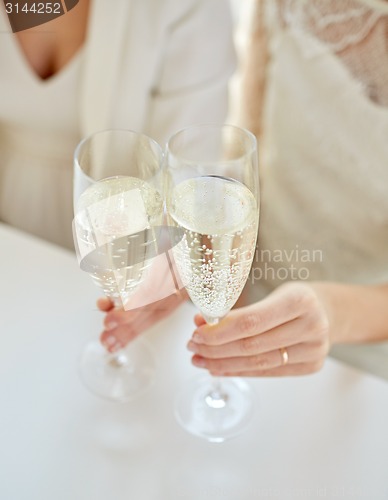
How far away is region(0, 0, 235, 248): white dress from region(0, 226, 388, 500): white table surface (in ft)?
1.46

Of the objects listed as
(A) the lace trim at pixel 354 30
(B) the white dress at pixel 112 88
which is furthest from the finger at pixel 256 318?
(B) the white dress at pixel 112 88

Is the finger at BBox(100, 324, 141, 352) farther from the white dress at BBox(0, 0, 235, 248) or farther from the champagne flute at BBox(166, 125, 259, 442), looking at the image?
the white dress at BBox(0, 0, 235, 248)

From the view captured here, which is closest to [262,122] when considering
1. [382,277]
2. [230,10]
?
[230,10]

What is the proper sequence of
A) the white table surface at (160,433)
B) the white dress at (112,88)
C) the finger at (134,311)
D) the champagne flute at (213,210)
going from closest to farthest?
the champagne flute at (213,210) → the white table surface at (160,433) → the finger at (134,311) → the white dress at (112,88)

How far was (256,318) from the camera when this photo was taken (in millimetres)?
676

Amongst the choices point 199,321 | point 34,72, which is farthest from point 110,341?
point 34,72

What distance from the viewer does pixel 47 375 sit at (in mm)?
761

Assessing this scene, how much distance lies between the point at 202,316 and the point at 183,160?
0.23 metres

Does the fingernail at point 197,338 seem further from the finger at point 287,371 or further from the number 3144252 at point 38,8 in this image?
the number 3144252 at point 38,8

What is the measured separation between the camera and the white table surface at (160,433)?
0.66 metres

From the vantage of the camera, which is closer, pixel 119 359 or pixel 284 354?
pixel 284 354

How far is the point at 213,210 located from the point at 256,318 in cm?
17

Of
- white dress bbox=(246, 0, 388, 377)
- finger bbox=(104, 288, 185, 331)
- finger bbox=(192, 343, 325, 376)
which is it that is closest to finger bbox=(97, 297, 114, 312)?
finger bbox=(104, 288, 185, 331)

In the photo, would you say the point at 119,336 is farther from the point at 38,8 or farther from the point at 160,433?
the point at 38,8
